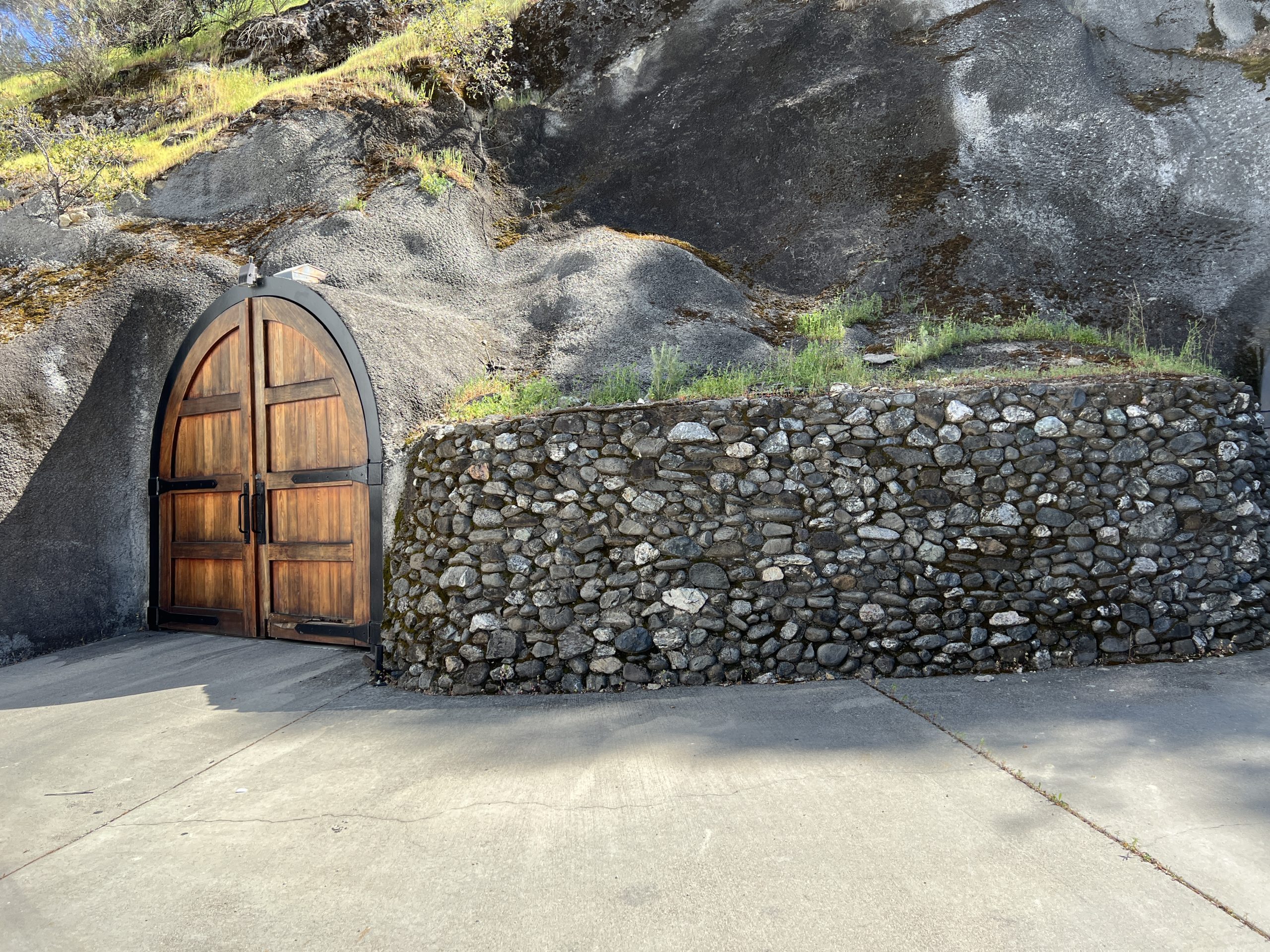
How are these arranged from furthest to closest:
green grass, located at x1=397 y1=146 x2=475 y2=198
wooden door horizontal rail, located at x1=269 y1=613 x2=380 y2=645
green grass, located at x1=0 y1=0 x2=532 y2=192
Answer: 1. green grass, located at x1=0 y1=0 x2=532 y2=192
2. green grass, located at x1=397 y1=146 x2=475 y2=198
3. wooden door horizontal rail, located at x1=269 y1=613 x2=380 y2=645

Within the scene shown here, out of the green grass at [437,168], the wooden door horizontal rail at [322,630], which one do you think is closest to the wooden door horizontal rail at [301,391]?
the wooden door horizontal rail at [322,630]

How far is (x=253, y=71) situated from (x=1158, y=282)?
1605 cm

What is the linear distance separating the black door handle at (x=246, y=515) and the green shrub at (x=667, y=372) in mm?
4111

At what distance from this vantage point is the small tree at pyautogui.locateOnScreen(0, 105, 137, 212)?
952cm

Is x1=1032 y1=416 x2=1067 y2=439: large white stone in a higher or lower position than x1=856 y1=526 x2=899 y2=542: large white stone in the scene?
higher

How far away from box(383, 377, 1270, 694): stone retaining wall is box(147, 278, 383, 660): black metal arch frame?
77cm

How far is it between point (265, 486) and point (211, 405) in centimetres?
122

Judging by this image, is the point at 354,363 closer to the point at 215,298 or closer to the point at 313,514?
the point at 313,514

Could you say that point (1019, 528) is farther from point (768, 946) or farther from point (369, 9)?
point (369, 9)

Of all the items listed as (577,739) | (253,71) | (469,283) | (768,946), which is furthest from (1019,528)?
(253,71)

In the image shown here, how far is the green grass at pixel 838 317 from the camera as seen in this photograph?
28.0ft

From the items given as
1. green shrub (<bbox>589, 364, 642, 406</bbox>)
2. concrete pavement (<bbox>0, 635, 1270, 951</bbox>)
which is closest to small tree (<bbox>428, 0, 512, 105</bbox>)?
green shrub (<bbox>589, 364, 642, 406</bbox>)

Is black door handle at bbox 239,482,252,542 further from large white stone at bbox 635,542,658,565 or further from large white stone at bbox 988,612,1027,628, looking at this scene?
large white stone at bbox 988,612,1027,628

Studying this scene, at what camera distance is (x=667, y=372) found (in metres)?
7.50
